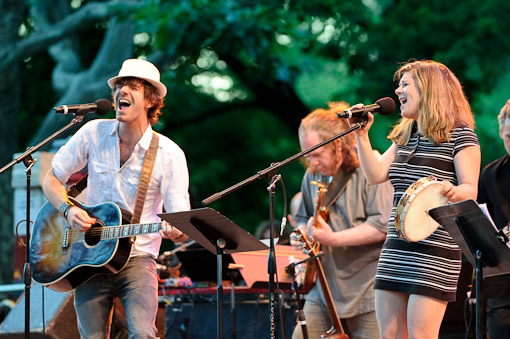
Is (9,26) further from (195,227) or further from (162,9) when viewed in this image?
(195,227)

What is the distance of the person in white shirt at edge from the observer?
17.1 ft

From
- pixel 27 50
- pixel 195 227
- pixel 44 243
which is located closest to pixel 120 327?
pixel 44 243

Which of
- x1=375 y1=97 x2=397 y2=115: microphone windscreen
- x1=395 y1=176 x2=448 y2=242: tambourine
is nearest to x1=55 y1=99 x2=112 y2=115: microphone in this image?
x1=375 y1=97 x2=397 y2=115: microphone windscreen

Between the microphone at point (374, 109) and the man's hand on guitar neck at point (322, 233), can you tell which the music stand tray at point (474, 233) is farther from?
the man's hand on guitar neck at point (322, 233)

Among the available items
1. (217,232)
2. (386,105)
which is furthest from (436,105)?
(217,232)

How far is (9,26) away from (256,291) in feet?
27.1

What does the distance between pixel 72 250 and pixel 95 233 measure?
0.24 metres

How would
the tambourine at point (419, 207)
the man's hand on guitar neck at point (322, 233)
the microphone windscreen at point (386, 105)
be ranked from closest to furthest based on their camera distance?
the tambourine at point (419, 207), the microphone windscreen at point (386, 105), the man's hand on guitar neck at point (322, 233)

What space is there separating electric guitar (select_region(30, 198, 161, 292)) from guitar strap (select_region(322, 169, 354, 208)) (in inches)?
56.7

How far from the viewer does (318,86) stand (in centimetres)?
1648

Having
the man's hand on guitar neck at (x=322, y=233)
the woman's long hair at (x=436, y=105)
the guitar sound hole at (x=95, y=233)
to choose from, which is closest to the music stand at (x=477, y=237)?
the woman's long hair at (x=436, y=105)

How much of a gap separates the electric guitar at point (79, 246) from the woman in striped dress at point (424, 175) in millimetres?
1586

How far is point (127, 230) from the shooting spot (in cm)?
526

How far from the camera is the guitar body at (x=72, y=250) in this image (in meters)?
5.28
